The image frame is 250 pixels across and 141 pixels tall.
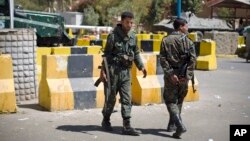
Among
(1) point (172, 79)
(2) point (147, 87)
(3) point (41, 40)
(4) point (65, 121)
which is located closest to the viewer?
(1) point (172, 79)

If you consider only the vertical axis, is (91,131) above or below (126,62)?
below

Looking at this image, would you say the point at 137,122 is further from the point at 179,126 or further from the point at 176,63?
the point at 176,63

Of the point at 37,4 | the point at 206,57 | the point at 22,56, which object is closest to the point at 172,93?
the point at 22,56

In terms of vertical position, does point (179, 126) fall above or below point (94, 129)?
above

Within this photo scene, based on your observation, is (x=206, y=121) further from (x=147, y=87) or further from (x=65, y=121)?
(x=65, y=121)

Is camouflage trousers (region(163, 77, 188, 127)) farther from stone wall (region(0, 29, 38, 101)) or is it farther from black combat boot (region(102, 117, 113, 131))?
stone wall (region(0, 29, 38, 101))

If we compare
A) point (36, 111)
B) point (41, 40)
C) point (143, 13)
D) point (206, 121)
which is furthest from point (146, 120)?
point (143, 13)

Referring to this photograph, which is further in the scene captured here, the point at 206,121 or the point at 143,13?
the point at 143,13

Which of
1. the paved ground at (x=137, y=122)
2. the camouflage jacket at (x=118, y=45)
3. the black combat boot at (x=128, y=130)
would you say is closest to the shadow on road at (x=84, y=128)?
the paved ground at (x=137, y=122)

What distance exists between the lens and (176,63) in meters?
6.67

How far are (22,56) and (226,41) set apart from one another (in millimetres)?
15284

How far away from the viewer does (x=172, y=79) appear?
6.58 metres

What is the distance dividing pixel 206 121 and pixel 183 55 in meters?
1.62

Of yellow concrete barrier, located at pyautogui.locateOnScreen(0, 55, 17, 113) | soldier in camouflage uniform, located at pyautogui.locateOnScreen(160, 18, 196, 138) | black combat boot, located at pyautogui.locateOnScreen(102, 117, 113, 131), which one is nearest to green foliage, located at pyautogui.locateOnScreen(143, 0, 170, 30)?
yellow concrete barrier, located at pyautogui.locateOnScreen(0, 55, 17, 113)
